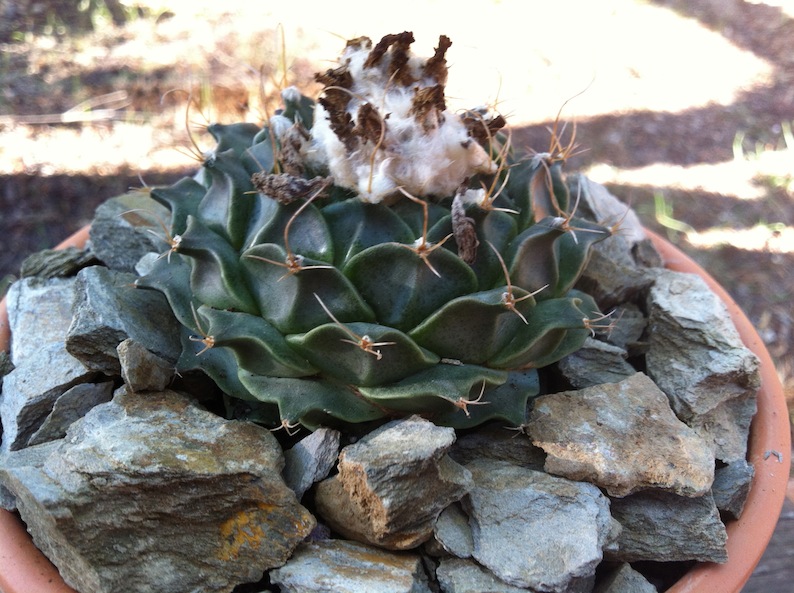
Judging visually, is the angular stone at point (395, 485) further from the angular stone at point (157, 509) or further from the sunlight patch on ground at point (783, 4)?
the sunlight patch on ground at point (783, 4)

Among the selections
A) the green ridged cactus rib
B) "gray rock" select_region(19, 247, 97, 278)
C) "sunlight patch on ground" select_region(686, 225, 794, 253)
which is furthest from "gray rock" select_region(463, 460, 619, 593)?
"sunlight patch on ground" select_region(686, 225, 794, 253)

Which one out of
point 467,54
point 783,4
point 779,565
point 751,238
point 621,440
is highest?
point 783,4

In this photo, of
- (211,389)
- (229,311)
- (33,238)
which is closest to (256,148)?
(229,311)

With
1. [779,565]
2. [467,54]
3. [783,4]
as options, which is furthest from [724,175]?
[779,565]

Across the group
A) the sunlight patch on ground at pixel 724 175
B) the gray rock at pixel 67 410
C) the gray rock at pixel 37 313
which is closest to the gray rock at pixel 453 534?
the gray rock at pixel 67 410

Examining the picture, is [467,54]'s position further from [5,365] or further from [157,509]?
[157,509]

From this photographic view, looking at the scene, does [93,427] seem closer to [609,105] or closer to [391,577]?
[391,577]

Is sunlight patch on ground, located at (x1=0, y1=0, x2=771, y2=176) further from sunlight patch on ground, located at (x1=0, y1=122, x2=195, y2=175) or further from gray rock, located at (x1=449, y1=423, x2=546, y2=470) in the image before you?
gray rock, located at (x1=449, y1=423, x2=546, y2=470)
